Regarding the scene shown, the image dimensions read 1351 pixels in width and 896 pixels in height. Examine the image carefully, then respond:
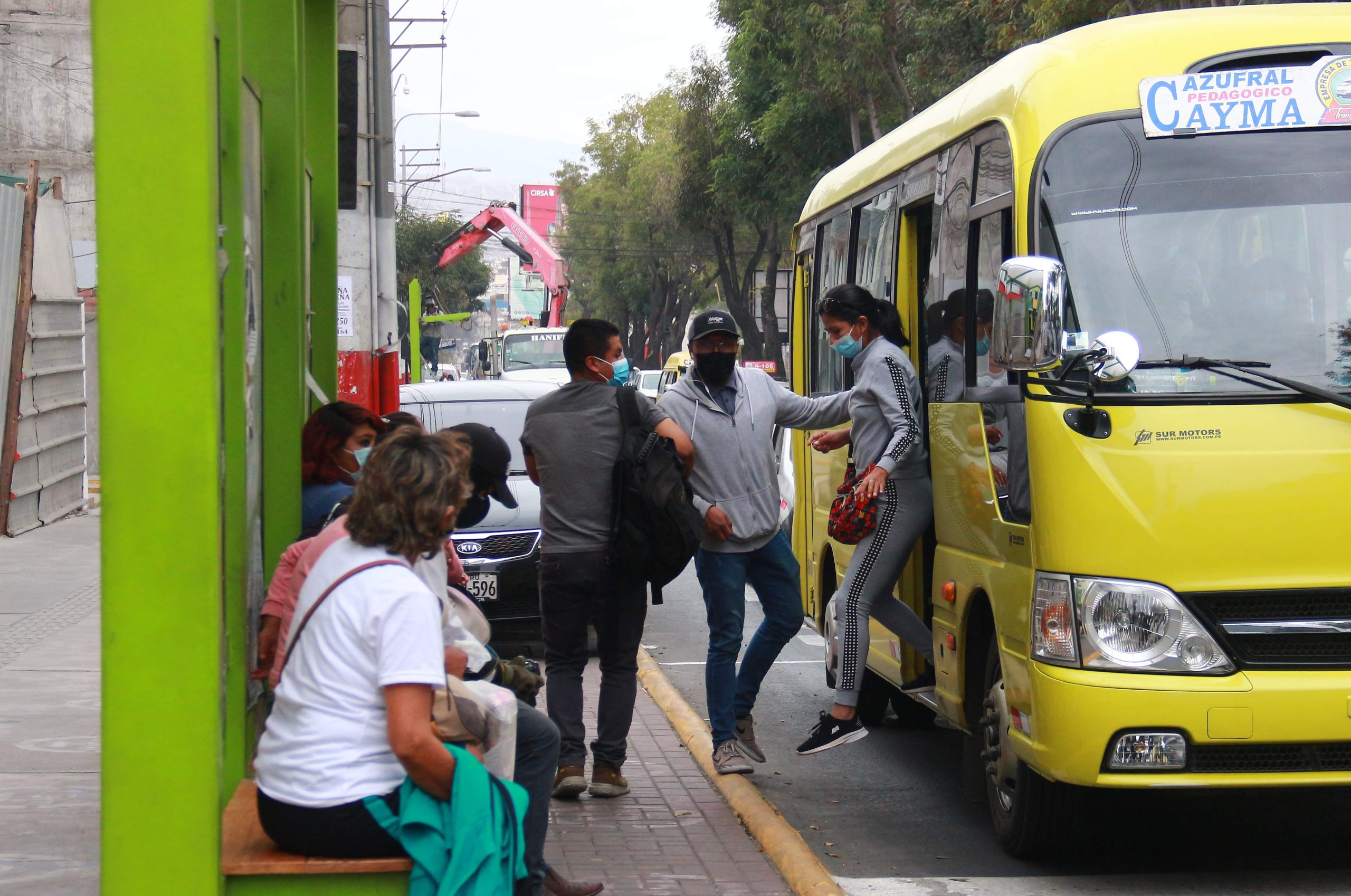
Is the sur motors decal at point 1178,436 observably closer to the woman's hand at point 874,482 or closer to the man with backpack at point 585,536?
the woman's hand at point 874,482

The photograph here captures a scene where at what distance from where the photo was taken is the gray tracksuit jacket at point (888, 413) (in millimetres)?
6172

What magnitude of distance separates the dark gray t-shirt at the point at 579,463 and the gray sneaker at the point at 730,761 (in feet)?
3.82

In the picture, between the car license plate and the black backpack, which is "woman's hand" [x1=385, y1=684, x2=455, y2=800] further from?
the car license plate

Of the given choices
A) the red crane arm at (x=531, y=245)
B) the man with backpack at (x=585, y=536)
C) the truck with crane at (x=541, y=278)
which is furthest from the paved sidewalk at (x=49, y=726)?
the red crane arm at (x=531, y=245)

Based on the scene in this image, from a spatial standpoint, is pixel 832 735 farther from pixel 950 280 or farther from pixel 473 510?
pixel 473 510

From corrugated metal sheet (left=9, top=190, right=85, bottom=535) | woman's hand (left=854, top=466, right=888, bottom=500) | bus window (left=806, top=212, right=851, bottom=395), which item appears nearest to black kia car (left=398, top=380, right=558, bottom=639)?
bus window (left=806, top=212, right=851, bottom=395)

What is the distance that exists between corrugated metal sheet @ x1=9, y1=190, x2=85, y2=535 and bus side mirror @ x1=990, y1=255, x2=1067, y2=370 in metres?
12.8

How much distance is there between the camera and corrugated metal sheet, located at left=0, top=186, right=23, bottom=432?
14.7m

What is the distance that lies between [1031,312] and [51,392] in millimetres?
14297

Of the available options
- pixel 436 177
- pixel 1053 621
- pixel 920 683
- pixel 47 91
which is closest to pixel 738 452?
pixel 920 683

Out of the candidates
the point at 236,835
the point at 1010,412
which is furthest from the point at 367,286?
the point at 236,835

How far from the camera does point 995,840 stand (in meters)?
5.87

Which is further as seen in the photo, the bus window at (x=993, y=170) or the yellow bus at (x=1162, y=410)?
the bus window at (x=993, y=170)

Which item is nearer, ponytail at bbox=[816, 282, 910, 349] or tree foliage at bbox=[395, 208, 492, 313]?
ponytail at bbox=[816, 282, 910, 349]
